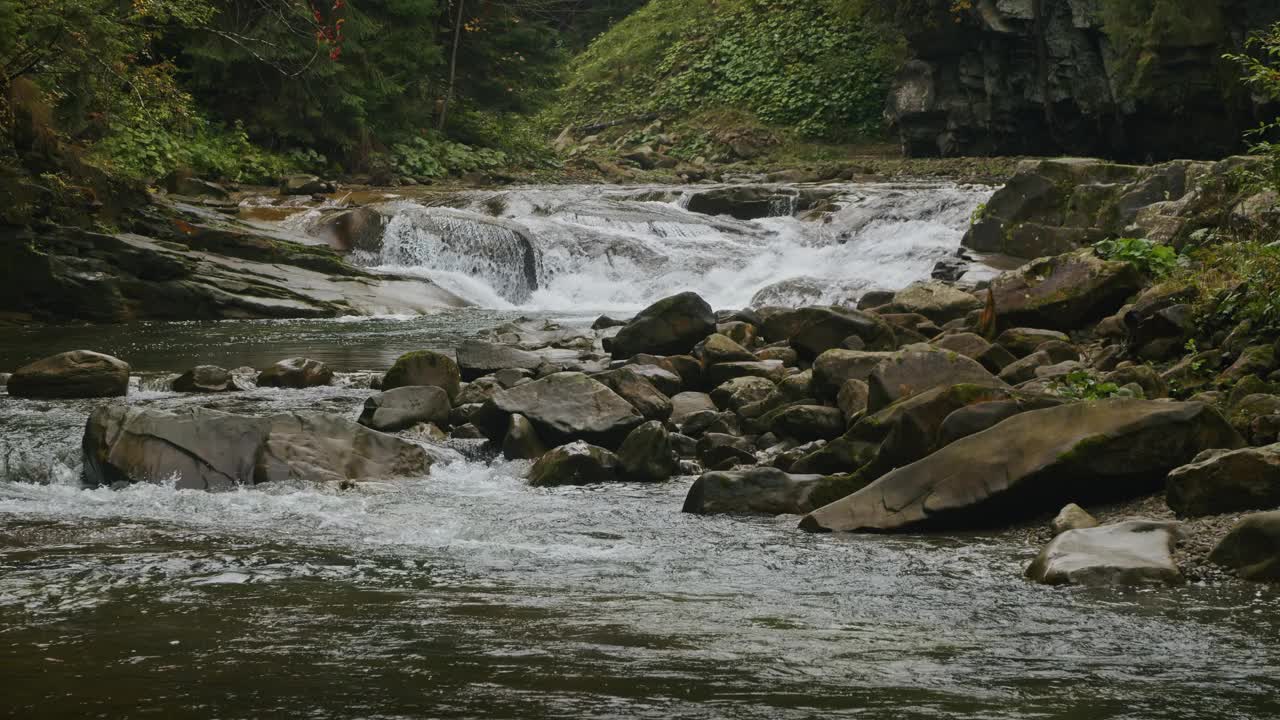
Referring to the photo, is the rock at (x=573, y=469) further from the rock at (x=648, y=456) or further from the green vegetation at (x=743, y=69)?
the green vegetation at (x=743, y=69)

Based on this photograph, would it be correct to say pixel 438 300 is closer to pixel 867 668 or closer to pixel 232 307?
pixel 232 307

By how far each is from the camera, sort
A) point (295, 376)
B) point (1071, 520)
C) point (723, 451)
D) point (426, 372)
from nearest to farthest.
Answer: point (1071, 520) < point (723, 451) < point (426, 372) < point (295, 376)

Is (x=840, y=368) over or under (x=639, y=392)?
over

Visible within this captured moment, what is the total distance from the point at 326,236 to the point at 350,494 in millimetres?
14262

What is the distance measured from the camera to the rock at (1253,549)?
180 inches

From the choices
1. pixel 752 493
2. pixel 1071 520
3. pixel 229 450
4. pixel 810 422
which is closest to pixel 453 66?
pixel 810 422

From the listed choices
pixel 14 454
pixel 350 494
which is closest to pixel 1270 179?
pixel 350 494

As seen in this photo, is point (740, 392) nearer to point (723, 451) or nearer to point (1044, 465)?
point (723, 451)

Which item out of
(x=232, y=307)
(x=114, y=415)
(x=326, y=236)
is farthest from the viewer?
(x=326, y=236)

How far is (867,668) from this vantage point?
3.69 metres

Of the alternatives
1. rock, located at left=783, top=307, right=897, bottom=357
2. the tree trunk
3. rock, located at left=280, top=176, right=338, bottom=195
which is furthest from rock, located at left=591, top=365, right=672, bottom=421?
the tree trunk

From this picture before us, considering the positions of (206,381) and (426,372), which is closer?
(426,372)

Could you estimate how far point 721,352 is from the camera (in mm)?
10461

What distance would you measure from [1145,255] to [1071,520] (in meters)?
5.11
